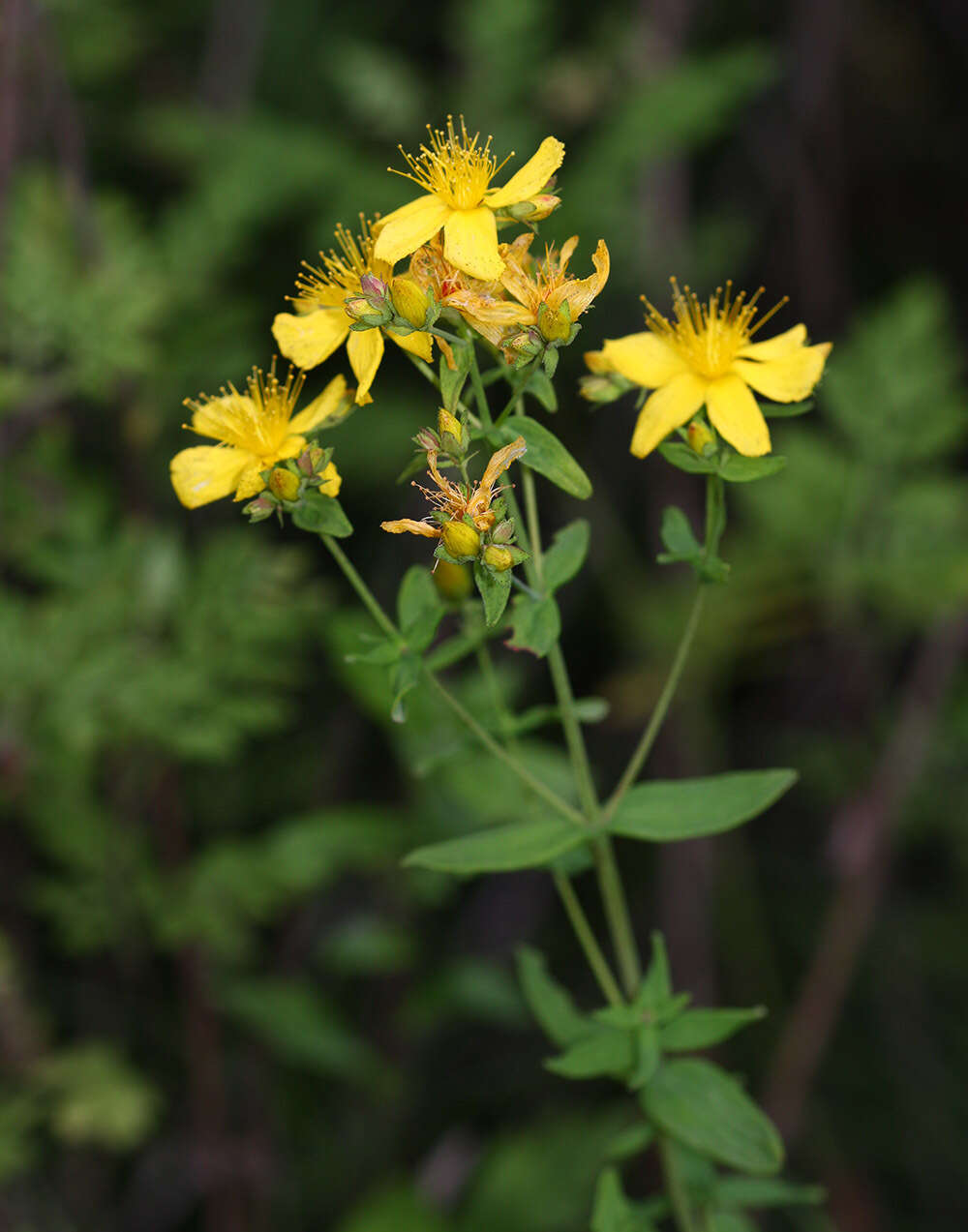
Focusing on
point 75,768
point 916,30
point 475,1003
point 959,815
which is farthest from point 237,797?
point 916,30

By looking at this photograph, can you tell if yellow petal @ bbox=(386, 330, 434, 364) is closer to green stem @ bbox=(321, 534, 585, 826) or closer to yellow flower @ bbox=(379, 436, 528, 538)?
yellow flower @ bbox=(379, 436, 528, 538)

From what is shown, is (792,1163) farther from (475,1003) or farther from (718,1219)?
(718,1219)

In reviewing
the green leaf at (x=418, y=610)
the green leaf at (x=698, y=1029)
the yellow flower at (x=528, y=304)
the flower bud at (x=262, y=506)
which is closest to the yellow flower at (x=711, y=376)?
the yellow flower at (x=528, y=304)

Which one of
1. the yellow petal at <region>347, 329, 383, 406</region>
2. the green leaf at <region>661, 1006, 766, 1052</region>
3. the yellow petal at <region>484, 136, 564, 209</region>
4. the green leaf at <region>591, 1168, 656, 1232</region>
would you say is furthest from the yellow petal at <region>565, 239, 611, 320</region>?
the green leaf at <region>591, 1168, 656, 1232</region>

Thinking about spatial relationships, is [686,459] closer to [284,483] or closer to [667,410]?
[667,410]

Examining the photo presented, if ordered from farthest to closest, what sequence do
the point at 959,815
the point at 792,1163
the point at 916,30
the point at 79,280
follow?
the point at 916,30, the point at 959,815, the point at 792,1163, the point at 79,280
